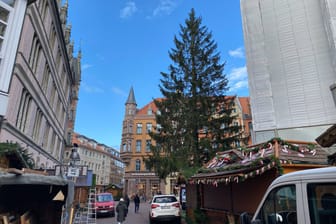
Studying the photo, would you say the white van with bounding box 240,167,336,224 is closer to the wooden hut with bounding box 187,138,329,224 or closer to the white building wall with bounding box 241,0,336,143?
the wooden hut with bounding box 187,138,329,224

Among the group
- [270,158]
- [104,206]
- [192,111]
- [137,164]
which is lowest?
[104,206]

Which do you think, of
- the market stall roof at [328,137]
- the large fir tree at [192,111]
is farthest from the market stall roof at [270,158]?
the large fir tree at [192,111]

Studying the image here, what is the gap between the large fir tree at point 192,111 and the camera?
730 inches

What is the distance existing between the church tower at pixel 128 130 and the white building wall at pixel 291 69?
4031 cm

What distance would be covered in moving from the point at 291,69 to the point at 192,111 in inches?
296

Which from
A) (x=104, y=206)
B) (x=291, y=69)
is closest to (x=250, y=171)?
(x=291, y=69)

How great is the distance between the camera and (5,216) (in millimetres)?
5746

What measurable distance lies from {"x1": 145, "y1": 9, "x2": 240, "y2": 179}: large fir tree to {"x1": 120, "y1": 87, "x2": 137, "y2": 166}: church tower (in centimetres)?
3393

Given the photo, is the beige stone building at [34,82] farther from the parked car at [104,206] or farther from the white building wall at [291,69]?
the white building wall at [291,69]

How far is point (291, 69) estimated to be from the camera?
1491cm

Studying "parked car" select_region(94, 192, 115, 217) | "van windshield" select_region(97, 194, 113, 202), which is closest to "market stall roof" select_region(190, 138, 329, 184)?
"parked car" select_region(94, 192, 115, 217)

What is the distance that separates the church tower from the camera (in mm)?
53384

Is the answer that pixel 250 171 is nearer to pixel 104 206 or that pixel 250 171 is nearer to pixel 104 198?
pixel 104 206

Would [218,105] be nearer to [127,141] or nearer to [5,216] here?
[5,216]
